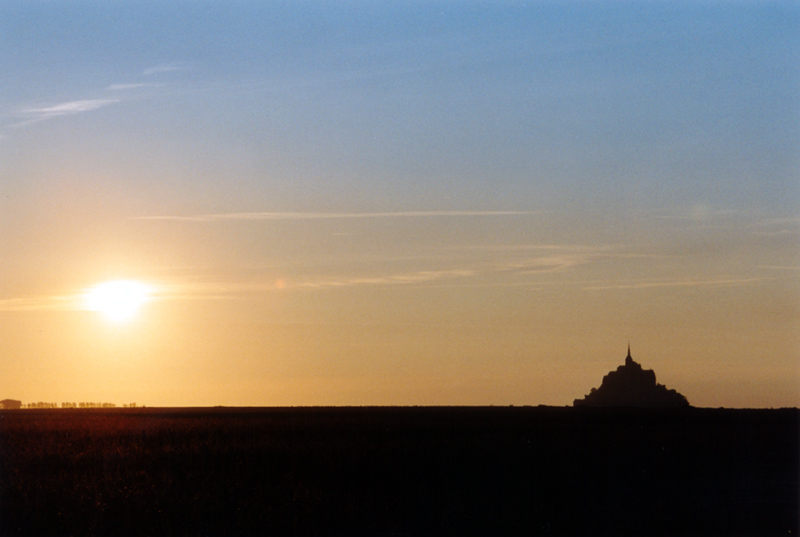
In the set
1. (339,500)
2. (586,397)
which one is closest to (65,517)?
(339,500)

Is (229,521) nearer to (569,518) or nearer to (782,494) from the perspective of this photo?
(569,518)

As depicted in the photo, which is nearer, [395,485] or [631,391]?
[395,485]

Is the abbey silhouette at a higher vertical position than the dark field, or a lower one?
higher

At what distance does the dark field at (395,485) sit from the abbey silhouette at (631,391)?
122 m

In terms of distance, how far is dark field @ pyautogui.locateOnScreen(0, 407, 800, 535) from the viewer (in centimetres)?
2597

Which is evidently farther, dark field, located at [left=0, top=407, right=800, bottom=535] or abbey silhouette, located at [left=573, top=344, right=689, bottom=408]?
abbey silhouette, located at [left=573, top=344, right=689, bottom=408]

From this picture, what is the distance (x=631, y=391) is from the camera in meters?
178

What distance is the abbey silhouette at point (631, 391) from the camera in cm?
17275

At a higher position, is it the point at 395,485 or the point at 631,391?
the point at 631,391

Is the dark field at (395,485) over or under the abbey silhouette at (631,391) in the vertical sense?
under

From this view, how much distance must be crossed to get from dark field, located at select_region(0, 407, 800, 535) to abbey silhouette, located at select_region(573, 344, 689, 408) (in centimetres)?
12224

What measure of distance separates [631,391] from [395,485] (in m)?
150

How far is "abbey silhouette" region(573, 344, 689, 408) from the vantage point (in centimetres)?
17275

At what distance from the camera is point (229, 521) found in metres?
26.1
